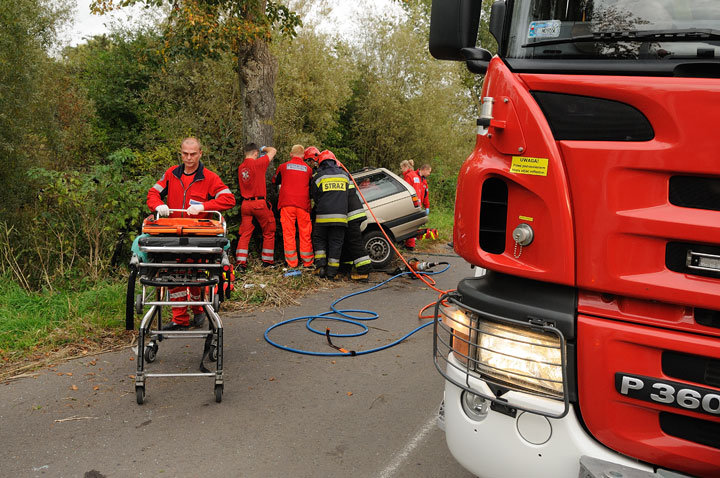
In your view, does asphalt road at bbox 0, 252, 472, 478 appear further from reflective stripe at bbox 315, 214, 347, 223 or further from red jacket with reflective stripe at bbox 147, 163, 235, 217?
reflective stripe at bbox 315, 214, 347, 223

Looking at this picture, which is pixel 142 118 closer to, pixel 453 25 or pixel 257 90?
pixel 257 90

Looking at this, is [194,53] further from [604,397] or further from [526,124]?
[604,397]

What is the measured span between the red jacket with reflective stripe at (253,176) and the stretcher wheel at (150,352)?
452 cm

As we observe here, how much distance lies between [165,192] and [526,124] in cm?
468

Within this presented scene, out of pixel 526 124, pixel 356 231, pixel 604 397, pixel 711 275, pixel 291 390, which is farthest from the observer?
pixel 356 231

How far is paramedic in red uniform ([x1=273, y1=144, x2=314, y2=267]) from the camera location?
9719 mm

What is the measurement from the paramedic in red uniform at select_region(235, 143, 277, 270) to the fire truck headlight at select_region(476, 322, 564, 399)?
7.42 meters

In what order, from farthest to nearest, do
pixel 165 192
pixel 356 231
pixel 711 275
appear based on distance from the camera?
1. pixel 356 231
2. pixel 165 192
3. pixel 711 275

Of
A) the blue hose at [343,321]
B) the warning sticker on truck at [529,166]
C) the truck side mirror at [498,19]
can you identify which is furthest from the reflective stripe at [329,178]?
the warning sticker on truck at [529,166]

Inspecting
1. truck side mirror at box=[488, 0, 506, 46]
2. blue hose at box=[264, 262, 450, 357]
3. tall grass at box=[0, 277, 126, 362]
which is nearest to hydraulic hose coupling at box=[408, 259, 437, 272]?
blue hose at box=[264, 262, 450, 357]

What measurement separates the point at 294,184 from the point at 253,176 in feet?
2.35

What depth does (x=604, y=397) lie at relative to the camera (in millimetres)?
2035

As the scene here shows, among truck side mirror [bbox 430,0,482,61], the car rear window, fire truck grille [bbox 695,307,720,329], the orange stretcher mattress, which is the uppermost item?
truck side mirror [bbox 430,0,482,61]

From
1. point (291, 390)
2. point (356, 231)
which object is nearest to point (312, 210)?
point (356, 231)
